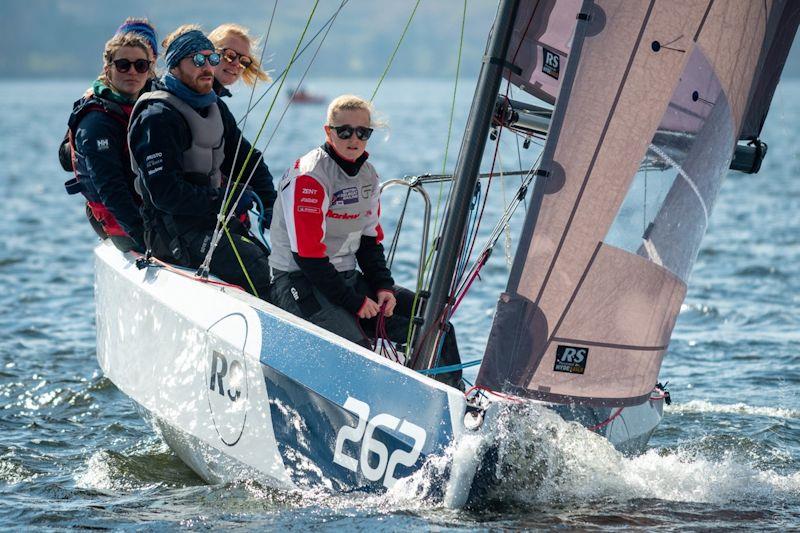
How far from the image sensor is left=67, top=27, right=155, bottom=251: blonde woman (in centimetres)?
423

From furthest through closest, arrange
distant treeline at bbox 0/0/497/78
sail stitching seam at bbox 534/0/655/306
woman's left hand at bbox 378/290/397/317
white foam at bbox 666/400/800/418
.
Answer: distant treeline at bbox 0/0/497/78 → white foam at bbox 666/400/800/418 → woman's left hand at bbox 378/290/397/317 → sail stitching seam at bbox 534/0/655/306

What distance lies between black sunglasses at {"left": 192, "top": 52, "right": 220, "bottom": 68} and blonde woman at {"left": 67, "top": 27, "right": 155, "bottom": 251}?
49 cm

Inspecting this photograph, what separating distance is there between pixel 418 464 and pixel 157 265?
155cm

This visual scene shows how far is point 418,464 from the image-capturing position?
3.09m

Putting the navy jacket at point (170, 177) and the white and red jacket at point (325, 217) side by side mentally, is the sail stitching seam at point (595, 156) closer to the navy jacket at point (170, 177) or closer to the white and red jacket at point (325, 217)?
the white and red jacket at point (325, 217)

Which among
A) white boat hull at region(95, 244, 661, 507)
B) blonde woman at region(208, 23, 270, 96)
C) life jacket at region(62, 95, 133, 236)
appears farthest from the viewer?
blonde woman at region(208, 23, 270, 96)

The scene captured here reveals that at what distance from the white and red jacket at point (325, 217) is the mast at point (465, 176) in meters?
0.29

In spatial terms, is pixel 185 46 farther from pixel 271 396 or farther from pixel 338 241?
pixel 271 396

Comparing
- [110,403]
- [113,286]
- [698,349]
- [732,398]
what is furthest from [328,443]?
[698,349]

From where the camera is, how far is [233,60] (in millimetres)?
4469

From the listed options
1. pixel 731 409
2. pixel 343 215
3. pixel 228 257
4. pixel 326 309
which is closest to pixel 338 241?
pixel 343 215

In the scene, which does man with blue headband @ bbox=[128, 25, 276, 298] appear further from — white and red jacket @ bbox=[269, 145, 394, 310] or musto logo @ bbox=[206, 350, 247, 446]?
musto logo @ bbox=[206, 350, 247, 446]

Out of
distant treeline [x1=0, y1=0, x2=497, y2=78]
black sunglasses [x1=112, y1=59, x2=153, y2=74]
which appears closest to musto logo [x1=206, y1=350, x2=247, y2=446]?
black sunglasses [x1=112, y1=59, x2=153, y2=74]

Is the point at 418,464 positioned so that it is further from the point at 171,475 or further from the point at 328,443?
the point at 171,475
